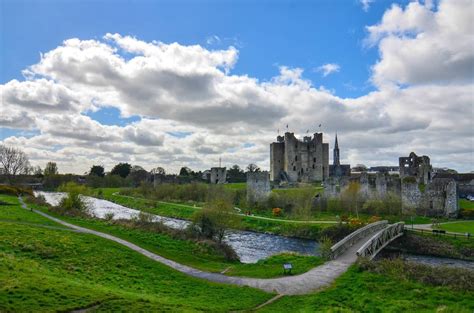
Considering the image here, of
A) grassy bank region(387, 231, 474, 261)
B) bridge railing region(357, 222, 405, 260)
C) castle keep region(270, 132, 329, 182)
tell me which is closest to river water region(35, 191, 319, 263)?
bridge railing region(357, 222, 405, 260)

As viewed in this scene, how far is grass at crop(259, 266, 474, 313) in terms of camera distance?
12852 millimetres

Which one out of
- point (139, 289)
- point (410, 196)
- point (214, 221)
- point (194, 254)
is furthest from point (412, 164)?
point (139, 289)

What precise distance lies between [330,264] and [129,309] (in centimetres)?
1202

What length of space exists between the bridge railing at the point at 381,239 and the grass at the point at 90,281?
36.7ft

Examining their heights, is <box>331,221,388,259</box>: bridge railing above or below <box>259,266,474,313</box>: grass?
above

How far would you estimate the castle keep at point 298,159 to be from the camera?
3334 inches

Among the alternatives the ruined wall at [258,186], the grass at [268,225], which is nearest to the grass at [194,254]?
the grass at [268,225]

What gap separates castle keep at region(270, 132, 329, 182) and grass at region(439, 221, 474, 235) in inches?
1699

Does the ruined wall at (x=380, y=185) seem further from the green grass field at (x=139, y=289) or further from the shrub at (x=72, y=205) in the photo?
the shrub at (x=72, y=205)

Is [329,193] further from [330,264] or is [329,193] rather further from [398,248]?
[330,264]

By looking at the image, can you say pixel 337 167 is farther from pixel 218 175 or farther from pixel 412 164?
pixel 412 164

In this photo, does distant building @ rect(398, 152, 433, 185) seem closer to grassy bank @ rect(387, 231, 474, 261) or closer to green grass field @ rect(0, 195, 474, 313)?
grassy bank @ rect(387, 231, 474, 261)

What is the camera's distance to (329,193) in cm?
5600

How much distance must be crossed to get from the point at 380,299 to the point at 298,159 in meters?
72.0
